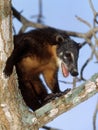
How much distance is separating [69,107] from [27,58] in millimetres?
1345

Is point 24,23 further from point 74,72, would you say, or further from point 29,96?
point 74,72

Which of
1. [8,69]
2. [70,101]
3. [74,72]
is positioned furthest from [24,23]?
[70,101]

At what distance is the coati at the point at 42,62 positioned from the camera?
4059 millimetres

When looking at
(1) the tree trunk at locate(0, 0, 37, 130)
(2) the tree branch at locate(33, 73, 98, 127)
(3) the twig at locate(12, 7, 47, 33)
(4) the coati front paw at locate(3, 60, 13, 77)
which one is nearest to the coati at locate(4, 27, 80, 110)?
(3) the twig at locate(12, 7, 47, 33)

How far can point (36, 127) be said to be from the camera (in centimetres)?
283

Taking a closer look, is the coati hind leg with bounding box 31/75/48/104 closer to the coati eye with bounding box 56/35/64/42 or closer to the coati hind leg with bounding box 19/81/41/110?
the coati hind leg with bounding box 19/81/41/110

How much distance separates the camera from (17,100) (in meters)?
2.84

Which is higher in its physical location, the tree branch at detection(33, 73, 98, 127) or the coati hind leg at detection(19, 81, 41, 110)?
the tree branch at detection(33, 73, 98, 127)

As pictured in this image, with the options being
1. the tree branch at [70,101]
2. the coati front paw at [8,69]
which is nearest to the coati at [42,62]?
the coati front paw at [8,69]

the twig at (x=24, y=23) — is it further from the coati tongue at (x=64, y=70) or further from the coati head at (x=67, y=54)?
the coati tongue at (x=64, y=70)

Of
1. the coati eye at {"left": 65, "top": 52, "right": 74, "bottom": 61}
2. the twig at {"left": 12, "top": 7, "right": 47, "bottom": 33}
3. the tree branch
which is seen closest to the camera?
the tree branch

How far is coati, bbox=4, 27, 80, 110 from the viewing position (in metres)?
4.06

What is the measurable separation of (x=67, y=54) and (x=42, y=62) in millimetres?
261

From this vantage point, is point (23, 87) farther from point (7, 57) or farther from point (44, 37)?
point (7, 57)
